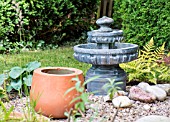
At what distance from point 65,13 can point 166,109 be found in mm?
4488

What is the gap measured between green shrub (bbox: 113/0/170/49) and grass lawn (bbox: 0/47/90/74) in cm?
115

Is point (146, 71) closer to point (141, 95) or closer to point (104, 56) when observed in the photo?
point (141, 95)

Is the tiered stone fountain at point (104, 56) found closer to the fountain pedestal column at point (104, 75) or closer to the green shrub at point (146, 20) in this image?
the fountain pedestal column at point (104, 75)

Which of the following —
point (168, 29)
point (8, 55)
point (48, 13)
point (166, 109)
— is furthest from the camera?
point (48, 13)

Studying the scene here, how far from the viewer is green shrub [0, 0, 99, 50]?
22.7 feet

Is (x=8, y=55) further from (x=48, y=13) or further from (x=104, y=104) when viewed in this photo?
(x=104, y=104)

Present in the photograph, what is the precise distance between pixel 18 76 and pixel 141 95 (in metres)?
1.26

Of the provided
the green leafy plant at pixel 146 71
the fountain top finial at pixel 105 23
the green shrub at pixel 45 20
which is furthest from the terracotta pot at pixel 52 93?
the green shrub at pixel 45 20

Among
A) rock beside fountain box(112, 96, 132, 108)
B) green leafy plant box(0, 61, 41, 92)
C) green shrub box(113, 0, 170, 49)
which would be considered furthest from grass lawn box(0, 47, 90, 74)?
rock beside fountain box(112, 96, 132, 108)

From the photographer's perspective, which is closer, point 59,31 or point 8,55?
point 8,55

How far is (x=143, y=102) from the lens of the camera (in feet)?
12.2

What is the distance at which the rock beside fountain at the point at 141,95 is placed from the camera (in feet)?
12.1

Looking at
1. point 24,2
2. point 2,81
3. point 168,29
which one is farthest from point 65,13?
point 2,81

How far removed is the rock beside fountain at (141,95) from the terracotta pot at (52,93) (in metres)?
0.70
